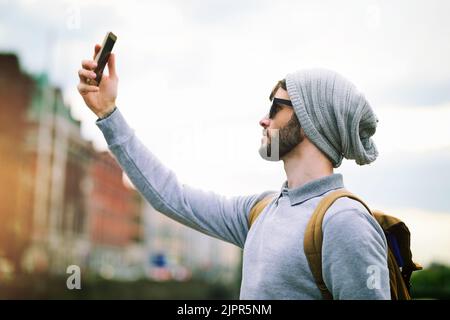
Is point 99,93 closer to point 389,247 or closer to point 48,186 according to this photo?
point 389,247

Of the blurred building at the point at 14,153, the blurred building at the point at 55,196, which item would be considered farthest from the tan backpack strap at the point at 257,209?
the blurred building at the point at 14,153

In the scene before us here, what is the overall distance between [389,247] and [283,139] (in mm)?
604

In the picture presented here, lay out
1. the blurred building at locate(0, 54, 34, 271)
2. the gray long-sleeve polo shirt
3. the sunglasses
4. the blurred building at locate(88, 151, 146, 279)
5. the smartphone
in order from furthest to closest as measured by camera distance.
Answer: the blurred building at locate(88, 151, 146, 279) < the blurred building at locate(0, 54, 34, 271) < the sunglasses < the smartphone < the gray long-sleeve polo shirt

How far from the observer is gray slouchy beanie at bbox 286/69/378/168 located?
2824 millimetres

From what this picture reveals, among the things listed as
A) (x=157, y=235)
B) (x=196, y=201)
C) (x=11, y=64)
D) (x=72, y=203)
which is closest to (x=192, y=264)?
(x=157, y=235)

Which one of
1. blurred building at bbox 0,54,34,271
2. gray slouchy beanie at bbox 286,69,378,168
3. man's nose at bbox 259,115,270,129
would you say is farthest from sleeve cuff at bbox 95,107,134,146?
blurred building at bbox 0,54,34,271

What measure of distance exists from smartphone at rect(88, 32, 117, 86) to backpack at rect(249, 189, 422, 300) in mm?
1044

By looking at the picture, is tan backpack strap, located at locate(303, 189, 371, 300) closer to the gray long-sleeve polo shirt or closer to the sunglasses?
the gray long-sleeve polo shirt

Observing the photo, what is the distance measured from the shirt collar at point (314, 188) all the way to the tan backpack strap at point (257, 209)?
0.60 ft

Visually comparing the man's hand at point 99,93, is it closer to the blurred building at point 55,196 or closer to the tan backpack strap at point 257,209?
the tan backpack strap at point 257,209

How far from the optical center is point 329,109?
9.31ft

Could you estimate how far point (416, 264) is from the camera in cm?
270

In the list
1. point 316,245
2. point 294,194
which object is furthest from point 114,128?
point 316,245
